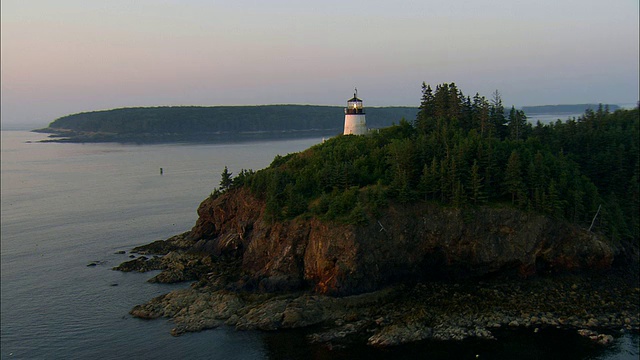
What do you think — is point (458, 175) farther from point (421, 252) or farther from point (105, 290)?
point (105, 290)

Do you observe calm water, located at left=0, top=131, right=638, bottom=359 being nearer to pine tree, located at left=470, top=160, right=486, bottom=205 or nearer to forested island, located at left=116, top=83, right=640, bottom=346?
forested island, located at left=116, top=83, right=640, bottom=346

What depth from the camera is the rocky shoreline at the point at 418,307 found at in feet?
105

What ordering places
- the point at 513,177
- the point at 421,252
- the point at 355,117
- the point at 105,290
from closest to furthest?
the point at 421,252 < the point at 513,177 < the point at 105,290 < the point at 355,117

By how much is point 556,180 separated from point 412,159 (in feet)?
38.5

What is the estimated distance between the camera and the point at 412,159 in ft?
136

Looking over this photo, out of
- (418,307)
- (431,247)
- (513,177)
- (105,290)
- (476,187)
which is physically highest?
(513,177)

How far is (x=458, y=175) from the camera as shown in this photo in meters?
39.2

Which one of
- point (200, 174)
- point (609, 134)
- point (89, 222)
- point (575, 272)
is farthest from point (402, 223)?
point (200, 174)

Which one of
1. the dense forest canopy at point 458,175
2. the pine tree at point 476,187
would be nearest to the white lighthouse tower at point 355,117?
the dense forest canopy at point 458,175

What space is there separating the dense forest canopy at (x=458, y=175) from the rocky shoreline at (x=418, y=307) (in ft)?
18.2

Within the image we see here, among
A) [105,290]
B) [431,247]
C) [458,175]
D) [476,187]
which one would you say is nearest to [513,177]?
[476,187]

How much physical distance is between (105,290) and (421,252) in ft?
81.8

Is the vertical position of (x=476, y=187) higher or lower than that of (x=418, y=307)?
higher

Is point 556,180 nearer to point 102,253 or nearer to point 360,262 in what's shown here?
point 360,262
